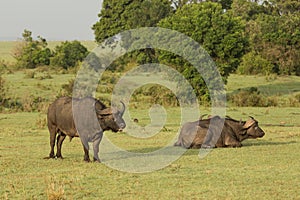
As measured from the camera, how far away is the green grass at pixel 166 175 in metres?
8.91

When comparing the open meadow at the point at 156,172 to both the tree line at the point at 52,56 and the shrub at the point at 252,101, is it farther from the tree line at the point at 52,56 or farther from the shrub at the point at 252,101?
the tree line at the point at 52,56

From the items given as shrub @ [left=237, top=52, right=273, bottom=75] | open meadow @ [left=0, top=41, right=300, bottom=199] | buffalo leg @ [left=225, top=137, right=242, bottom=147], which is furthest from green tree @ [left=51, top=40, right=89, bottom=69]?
buffalo leg @ [left=225, top=137, right=242, bottom=147]

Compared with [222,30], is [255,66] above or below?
below

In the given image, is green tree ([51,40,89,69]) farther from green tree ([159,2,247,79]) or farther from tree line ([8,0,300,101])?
green tree ([159,2,247,79])

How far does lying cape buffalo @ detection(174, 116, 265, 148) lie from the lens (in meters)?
14.5

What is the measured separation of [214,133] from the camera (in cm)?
1463

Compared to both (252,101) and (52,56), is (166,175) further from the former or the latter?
(52,56)

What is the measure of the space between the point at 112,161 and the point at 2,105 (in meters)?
16.8

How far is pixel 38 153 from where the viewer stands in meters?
14.2

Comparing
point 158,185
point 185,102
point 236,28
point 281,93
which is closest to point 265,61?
point 281,93

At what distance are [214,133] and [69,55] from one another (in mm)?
35206

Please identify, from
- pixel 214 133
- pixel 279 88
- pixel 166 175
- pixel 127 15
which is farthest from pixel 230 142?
pixel 127 15

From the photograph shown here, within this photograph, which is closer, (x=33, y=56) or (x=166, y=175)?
(x=166, y=175)

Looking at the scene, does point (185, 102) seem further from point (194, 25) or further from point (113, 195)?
point (113, 195)
